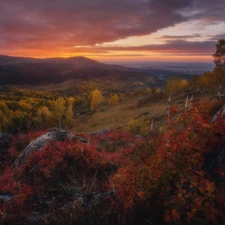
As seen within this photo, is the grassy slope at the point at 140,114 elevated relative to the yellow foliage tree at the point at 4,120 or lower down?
elevated

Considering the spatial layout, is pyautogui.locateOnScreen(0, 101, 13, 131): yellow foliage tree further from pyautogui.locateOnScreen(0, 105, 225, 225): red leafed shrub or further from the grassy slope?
pyautogui.locateOnScreen(0, 105, 225, 225): red leafed shrub

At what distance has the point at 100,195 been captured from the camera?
6594mm

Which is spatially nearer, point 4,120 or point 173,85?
point 4,120

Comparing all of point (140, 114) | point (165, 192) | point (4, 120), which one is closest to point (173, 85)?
point (140, 114)

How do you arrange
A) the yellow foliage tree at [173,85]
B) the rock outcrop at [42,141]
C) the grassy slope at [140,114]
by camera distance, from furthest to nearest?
1. the yellow foliage tree at [173,85]
2. the grassy slope at [140,114]
3. the rock outcrop at [42,141]

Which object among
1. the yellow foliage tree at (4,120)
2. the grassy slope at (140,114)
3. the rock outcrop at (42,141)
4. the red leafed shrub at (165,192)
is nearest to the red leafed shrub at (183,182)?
the red leafed shrub at (165,192)

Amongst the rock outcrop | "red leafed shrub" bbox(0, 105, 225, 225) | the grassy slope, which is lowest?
the grassy slope

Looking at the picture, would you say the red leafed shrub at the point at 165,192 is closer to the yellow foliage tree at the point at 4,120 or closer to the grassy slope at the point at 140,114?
the grassy slope at the point at 140,114

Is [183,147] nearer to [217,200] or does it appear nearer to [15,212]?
[217,200]

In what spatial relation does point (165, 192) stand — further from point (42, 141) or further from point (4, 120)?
point (4, 120)

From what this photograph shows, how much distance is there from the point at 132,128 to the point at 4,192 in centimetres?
2651

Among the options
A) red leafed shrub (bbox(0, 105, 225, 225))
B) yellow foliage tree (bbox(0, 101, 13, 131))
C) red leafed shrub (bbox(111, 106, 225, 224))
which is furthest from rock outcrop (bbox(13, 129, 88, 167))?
yellow foliage tree (bbox(0, 101, 13, 131))

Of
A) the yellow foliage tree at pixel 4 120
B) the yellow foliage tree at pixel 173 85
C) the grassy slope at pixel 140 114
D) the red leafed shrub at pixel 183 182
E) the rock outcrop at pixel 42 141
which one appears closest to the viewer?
the red leafed shrub at pixel 183 182

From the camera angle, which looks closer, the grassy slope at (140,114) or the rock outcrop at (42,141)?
the rock outcrop at (42,141)
